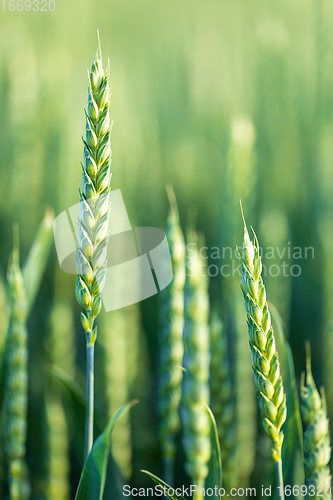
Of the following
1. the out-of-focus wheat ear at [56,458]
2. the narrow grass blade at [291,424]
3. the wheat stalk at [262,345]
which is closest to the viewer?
the wheat stalk at [262,345]

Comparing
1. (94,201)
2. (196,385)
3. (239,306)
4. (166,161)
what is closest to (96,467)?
(196,385)

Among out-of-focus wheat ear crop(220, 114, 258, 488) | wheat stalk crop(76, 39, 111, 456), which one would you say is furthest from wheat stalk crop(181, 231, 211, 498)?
out-of-focus wheat ear crop(220, 114, 258, 488)

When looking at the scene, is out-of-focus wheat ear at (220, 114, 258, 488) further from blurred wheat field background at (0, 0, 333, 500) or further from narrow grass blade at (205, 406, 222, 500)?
narrow grass blade at (205, 406, 222, 500)

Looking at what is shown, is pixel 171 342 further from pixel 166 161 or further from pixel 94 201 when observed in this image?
pixel 166 161

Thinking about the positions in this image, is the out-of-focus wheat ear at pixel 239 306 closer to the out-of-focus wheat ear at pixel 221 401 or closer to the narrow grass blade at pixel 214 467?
the out-of-focus wheat ear at pixel 221 401

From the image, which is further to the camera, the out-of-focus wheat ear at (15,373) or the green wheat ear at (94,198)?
the out-of-focus wheat ear at (15,373)

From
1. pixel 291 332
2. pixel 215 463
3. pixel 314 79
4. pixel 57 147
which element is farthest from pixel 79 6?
pixel 215 463

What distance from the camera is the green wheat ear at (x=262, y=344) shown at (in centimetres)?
37

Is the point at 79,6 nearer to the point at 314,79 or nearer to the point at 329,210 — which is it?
the point at 314,79

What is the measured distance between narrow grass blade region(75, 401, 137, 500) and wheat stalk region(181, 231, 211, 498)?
88mm

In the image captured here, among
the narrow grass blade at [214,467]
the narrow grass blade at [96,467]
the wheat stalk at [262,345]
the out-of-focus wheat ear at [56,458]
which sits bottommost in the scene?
the out-of-focus wheat ear at [56,458]

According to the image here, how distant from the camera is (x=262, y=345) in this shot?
37cm

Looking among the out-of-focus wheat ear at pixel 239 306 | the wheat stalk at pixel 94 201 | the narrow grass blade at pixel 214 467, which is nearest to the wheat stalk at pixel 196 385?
the narrow grass blade at pixel 214 467

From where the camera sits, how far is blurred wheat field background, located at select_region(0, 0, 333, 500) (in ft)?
2.46
